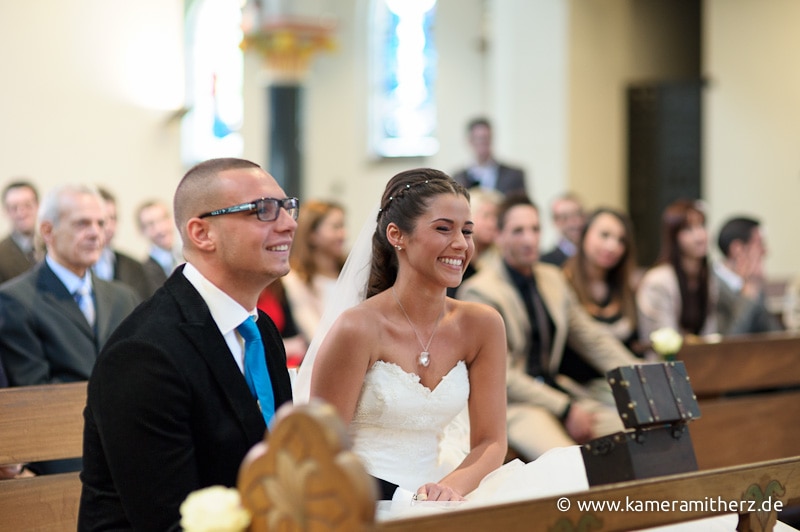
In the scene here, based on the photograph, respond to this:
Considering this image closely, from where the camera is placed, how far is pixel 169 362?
2387mm

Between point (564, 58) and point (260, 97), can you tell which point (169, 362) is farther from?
point (260, 97)

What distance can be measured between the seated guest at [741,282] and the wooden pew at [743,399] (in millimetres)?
1014

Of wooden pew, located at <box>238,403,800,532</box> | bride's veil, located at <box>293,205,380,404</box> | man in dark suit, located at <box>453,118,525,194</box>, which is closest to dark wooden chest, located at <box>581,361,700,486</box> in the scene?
wooden pew, located at <box>238,403,800,532</box>

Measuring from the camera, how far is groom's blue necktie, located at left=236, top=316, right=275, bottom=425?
263cm

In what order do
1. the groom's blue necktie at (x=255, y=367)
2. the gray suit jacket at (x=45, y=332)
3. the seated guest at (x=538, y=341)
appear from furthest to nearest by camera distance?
the seated guest at (x=538, y=341) → the gray suit jacket at (x=45, y=332) → the groom's blue necktie at (x=255, y=367)

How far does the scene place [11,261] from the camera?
6035 millimetres

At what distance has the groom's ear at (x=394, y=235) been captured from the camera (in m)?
3.31

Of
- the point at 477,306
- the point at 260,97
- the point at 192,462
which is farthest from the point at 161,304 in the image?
the point at 260,97

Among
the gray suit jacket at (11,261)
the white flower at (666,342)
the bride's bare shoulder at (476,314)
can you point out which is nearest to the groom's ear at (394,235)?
the bride's bare shoulder at (476,314)

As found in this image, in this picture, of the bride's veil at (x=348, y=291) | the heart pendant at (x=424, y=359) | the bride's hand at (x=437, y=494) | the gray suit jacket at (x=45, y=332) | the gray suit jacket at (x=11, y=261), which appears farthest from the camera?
the gray suit jacket at (x=11, y=261)

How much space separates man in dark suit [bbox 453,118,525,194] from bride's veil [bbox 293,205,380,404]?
6036 millimetres

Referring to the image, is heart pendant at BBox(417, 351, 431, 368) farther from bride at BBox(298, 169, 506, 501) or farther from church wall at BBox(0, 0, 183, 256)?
church wall at BBox(0, 0, 183, 256)

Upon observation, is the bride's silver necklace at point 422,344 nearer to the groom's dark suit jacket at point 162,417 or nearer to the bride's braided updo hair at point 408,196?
the bride's braided updo hair at point 408,196

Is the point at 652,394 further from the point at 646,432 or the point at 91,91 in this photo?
the point at 91,91
